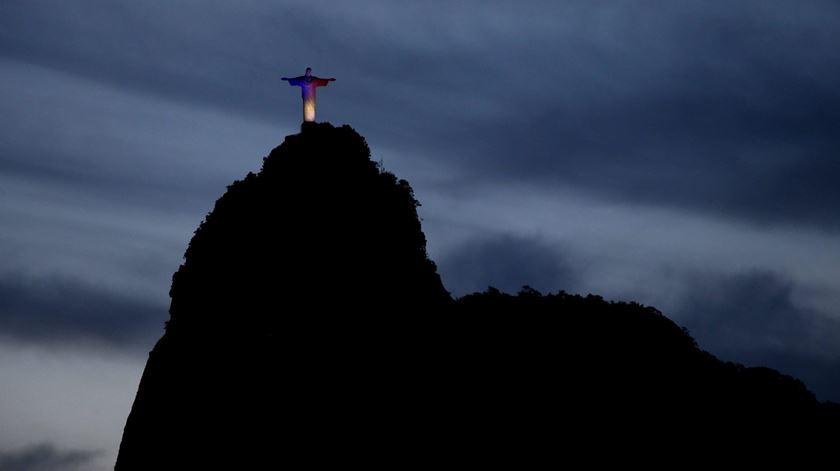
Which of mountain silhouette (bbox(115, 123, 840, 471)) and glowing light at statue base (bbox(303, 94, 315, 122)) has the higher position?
glowing light at statue base (bbox(303, 94, 315, 122))

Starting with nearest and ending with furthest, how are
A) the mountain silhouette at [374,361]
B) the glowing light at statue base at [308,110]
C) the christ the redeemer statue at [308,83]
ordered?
the mountain silhouette at [374,361] < the christ the redeemer statue at [308,83] < the glowing light at statue base at [308,110]

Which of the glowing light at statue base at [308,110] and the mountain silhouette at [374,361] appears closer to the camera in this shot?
the mountain silhouette at [374,361]

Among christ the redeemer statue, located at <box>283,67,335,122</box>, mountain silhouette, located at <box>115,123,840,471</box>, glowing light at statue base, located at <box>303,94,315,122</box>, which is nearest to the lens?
mountain silhouette, located at <box>115,123,840,471</box>

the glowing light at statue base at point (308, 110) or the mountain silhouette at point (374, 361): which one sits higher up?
the glowing light at statue base at point (308, 110)

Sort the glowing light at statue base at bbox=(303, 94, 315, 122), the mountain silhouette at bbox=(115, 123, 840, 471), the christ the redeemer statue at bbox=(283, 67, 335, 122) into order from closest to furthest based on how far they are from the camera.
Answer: the mountain silhouette at bbox=(115, 123, 840, 471), the christ the redeemer statue at bbox=(283, 67, 335, 122), the glowing light at statue base at bbox=(303, 94, 315, 122)

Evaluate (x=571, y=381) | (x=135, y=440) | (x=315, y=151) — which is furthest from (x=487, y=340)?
(x=135, y=440)

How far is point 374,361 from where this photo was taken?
48375 mm

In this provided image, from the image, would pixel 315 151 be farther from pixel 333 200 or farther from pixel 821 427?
pixel 821 427

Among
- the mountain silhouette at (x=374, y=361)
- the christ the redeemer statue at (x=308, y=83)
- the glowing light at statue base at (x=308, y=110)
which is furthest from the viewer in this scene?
the glowing light at statue base at (x=308, y=110)

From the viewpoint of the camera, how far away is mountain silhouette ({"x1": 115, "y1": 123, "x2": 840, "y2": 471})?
149 ft

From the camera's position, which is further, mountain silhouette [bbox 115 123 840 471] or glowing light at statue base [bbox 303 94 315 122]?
glowing light at statue base [bbox 303 94 315 122]

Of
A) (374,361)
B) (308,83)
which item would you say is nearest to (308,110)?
→ (308,83)

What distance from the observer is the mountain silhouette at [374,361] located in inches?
1790

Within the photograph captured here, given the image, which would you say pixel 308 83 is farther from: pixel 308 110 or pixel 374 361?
pixel 374 361
